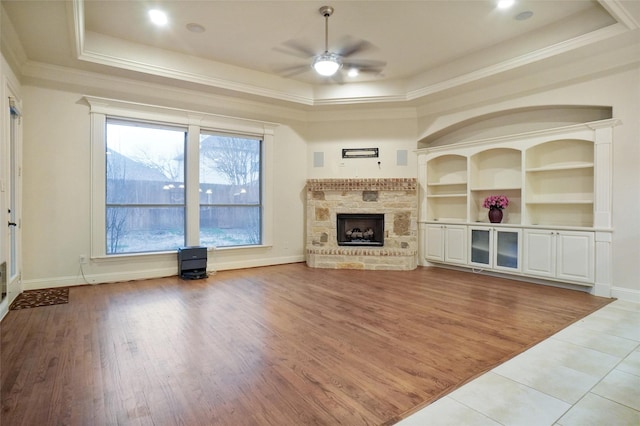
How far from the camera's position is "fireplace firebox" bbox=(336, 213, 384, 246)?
670 cm

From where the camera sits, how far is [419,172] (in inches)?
264

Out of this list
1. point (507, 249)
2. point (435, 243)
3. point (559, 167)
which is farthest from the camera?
point (435, 243)

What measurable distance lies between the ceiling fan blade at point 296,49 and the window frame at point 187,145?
5.22 feet

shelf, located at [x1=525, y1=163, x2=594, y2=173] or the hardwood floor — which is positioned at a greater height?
shelf, located at [x1=525, y1=163, x2=594, y2=173]

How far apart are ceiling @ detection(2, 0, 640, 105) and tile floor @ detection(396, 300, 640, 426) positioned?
3338 millimetres

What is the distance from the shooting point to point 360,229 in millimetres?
6891

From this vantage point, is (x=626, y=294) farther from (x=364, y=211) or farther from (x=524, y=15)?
(x=364, y=211)

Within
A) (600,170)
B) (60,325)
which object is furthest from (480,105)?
(60,325)

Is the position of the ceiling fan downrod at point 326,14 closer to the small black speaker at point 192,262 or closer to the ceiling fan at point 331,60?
the ceiling fan at point 331,60

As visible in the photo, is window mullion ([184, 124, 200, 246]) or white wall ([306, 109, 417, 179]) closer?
window mullion ([184, 124, 200, 246])

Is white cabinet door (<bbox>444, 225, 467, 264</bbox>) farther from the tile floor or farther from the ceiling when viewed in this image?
the tile floor

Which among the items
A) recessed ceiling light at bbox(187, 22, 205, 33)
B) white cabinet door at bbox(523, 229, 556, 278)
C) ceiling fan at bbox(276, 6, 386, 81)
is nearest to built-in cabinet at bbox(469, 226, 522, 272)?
white cabinet door at bbox(523, 229, 556, 278)

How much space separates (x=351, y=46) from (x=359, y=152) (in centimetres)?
223

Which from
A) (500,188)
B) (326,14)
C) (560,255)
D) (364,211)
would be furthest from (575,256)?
(326,14)
